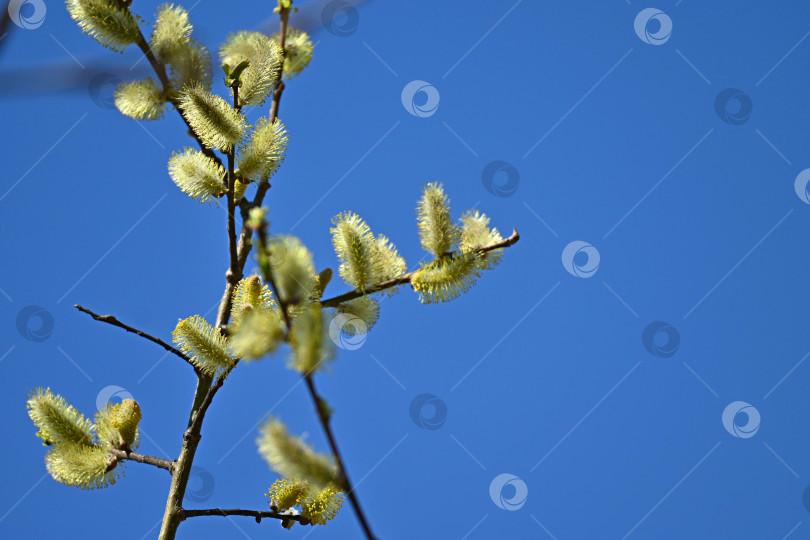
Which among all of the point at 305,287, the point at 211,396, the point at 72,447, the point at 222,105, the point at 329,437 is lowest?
the point at 72,447

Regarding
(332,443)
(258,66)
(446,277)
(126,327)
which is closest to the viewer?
(332,443)

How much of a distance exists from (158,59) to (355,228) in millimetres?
921

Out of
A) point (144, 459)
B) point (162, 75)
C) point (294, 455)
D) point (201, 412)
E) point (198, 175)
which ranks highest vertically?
point (162, 75)

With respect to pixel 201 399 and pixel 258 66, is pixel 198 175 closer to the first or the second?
pixel 258 66

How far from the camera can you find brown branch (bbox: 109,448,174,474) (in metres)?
2.24

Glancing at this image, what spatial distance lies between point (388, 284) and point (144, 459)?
0.88m

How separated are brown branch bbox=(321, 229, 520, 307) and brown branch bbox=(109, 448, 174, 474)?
2.14 feet

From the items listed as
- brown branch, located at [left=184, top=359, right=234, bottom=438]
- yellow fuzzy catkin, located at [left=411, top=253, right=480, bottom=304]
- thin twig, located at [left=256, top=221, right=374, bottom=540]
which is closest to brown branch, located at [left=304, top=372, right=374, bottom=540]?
thin twig, located at [left=256, top=221, right=374, bottom=540]

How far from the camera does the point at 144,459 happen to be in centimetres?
227

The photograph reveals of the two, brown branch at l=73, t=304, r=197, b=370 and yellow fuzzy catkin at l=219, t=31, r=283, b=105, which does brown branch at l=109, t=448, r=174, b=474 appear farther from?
yellow fuzzy catkin at l=219, t=31, r=283, b=105

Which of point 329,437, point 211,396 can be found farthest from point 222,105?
point 329,437

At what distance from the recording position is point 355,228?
2062 millimetres

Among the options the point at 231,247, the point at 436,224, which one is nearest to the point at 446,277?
the point at 436,224

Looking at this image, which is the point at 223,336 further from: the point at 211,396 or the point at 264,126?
the point at 264,126
